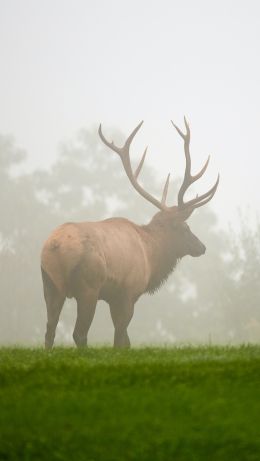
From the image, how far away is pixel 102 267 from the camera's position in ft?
41.7

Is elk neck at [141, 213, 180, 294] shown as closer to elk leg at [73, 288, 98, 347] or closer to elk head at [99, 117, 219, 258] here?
elk head at [99, 117, 219, 258]

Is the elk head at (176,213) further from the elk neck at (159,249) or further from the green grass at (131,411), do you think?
the green grass at (131,411)

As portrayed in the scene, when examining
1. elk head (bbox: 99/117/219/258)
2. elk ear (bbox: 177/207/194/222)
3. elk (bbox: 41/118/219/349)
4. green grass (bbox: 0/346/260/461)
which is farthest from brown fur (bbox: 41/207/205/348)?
green grass (bbox: 0/346/260/461)

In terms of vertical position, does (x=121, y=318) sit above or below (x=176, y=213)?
below

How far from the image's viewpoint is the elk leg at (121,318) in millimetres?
13617

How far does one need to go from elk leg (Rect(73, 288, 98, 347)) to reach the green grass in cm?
576

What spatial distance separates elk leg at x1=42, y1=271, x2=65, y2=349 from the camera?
41.0ft

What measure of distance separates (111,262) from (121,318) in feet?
3.71

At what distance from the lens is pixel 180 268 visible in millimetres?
49031

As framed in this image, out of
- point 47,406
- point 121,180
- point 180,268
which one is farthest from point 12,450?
point 121,180

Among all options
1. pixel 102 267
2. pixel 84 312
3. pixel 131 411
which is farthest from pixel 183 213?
pixel 131 411

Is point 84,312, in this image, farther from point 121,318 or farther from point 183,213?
point 183,213

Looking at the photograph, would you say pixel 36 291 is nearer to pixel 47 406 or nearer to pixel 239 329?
pixel 239 329

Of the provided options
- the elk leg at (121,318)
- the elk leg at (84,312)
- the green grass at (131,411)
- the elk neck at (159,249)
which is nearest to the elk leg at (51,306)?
the elk leg at (84,312)
